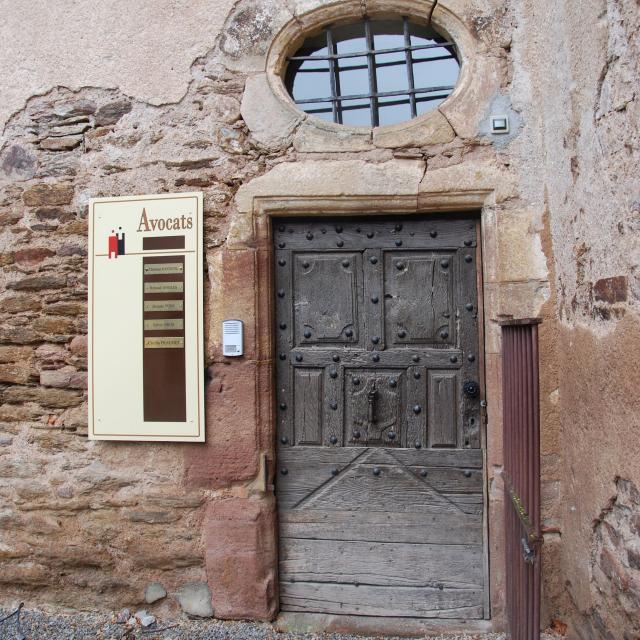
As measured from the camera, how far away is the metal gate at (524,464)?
1.74 metres

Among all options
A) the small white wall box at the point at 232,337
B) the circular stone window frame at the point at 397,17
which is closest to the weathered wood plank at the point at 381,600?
the small white wall box at the point at 232,337

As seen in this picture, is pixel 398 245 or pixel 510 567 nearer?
pixel 510 567

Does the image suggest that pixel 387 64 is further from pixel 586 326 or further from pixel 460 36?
pixel 586 326

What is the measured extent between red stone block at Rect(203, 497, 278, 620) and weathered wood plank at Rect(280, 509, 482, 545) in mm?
196

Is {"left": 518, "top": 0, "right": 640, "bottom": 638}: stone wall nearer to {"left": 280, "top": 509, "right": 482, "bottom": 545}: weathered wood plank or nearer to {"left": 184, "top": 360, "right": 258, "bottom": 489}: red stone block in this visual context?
{"left": 280, "top": 509, "right": 482, "bottom": 545}: weathered wood plank

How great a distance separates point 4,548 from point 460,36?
3564 mm

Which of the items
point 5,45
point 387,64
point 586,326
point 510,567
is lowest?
point 510,567

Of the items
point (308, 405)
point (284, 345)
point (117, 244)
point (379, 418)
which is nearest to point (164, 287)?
point (117, 244)

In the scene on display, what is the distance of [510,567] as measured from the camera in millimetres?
2162

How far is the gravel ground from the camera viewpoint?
9.23ft

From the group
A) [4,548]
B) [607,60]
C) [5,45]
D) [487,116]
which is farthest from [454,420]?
[5,45]

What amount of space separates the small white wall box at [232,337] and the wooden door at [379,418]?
0.23m

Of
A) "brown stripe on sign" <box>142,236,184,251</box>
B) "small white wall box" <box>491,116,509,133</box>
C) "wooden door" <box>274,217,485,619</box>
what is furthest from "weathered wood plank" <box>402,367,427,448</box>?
"brown stripe on sign" <box>142,236,184,251</box>

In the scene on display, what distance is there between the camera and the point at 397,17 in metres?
2.96
